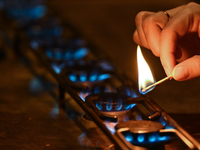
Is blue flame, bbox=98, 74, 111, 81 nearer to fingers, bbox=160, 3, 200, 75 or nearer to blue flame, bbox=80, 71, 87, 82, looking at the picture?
blue flame, bbox=80, 71, 87, 82

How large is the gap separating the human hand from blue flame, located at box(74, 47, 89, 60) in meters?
0.25

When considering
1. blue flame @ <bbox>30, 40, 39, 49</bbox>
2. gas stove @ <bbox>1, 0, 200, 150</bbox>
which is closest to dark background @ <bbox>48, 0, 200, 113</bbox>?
gas stove @ <bbox>1, 0, 200, 150</bbox>

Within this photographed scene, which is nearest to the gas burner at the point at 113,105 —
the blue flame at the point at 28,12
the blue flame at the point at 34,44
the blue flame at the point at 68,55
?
the blue flame at the point at 68,55

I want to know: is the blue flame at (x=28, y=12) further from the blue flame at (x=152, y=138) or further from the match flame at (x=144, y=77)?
the blue flame at (x=152, y=138)

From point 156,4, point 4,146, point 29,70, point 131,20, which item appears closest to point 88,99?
point 4,146

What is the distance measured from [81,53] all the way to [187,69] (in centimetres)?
56

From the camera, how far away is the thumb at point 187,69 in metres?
0.71

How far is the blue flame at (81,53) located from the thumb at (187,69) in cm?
51

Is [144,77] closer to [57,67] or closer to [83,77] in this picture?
[83,77]

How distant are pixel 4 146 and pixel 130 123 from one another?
0.88ft

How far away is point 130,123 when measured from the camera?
0.60m

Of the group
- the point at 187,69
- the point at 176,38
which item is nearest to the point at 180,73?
the point at 187,69

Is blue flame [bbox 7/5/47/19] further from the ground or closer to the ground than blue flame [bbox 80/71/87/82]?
further from the ground

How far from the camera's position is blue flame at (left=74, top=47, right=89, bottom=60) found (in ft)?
3.87
